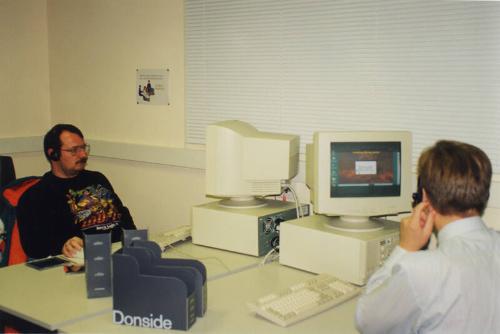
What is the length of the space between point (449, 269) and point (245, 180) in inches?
53.2

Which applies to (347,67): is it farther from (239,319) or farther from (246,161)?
(239,319)

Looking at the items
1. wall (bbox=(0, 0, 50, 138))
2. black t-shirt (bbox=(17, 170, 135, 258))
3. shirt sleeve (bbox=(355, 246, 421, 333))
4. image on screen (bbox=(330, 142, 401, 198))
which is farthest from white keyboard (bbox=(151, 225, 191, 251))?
wall (bbox=(0, 0, 50, 138))

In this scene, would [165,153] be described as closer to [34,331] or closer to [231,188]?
[231,188]

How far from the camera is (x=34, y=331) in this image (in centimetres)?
207

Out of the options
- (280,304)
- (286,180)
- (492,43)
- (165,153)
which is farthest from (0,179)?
(492,43)

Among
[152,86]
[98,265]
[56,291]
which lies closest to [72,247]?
[56,291]

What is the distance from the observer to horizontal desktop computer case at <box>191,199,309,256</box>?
271cm

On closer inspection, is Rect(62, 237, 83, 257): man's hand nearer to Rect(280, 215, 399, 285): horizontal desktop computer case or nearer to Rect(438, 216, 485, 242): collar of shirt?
Rect(280, 215, 399, 285): horizontal desktop computer case

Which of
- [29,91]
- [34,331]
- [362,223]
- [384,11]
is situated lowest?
[34,331]

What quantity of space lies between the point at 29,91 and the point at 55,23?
0.53m

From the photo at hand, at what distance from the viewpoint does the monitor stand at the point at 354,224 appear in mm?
2488

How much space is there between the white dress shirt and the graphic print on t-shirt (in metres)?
1.95

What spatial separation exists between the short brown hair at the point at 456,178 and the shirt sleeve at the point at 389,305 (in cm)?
21

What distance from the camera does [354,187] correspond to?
248 cm
